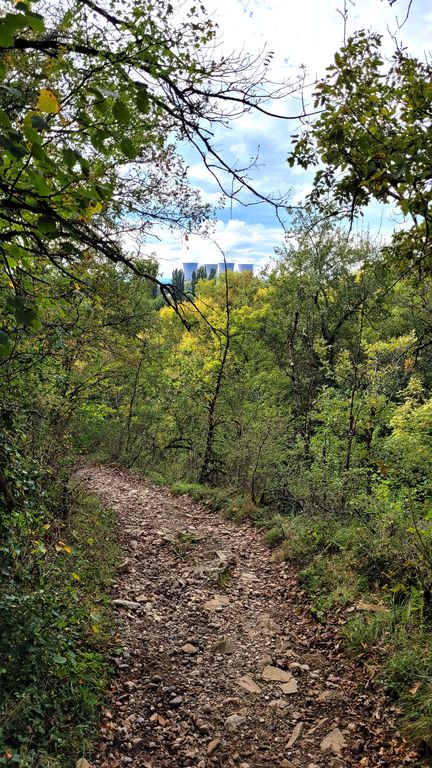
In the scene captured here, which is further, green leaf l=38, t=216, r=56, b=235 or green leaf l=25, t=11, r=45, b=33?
green leaf l=38, t=216, r=56, b=235

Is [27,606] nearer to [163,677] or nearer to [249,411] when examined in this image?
[163,677]

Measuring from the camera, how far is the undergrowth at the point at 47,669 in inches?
101

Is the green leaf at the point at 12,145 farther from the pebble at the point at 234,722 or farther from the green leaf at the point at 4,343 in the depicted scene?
the pebble at the point at 234,722

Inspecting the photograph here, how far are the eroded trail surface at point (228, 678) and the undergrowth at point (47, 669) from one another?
210 mm

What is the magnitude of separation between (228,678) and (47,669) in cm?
161

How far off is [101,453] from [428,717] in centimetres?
1217

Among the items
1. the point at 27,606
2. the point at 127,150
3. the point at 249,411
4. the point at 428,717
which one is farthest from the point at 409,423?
the point at 127,150

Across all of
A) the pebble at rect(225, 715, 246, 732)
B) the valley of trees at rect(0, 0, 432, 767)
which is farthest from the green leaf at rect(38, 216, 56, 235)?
the pebble at rect(225, 715, 246, 732)

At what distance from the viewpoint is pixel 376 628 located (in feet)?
13.2

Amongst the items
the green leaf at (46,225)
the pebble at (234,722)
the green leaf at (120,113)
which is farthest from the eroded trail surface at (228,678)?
the green leaf at (120,113)

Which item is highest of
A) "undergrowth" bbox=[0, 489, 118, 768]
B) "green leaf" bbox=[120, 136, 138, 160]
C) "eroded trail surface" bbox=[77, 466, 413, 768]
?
"green leaf" bbox=[120, 136, 138, 160]

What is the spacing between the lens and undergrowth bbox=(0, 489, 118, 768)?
2557 millimetres

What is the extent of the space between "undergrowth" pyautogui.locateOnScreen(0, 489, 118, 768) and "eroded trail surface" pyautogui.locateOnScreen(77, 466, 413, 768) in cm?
21

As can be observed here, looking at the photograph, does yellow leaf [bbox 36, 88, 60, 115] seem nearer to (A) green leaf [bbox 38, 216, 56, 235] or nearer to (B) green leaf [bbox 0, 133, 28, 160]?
(B) green leaf [bbox 0, 133, 28, 160]
